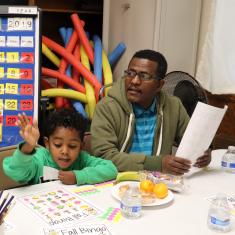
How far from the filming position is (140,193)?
1.26 m

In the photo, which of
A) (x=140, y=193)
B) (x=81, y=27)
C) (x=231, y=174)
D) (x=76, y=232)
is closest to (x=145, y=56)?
(x=231, y=174)

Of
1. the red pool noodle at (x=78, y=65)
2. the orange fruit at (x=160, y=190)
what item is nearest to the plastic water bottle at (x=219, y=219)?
the orange fruit at (x=160, y=190)

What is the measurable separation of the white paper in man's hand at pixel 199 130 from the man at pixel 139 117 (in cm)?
15

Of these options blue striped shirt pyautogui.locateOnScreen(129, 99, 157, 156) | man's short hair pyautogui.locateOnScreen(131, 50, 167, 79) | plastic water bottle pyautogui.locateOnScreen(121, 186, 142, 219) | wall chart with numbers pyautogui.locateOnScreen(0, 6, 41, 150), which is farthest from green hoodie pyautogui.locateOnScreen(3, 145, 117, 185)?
wall chart with numbers pyautogui.locateOnScreen(0, 6, 41, 150)

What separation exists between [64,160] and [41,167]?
9 centimetres

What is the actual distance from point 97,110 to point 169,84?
1.06 m

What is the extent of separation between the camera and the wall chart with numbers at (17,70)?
7.86ft

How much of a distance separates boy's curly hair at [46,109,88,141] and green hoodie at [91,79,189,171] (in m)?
0.17

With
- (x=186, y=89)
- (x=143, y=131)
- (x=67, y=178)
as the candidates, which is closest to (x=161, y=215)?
(x=67, y=178)

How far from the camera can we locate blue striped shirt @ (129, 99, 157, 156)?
74.1 inches

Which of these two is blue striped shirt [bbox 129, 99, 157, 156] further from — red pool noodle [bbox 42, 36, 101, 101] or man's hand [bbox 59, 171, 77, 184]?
red pool noodle [bbox 42, 36, 101, 101]

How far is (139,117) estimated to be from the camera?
190 centimetres

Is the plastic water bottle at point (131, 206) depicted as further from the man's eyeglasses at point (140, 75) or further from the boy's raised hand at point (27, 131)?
the man's eyeglasses at point (140, 75)

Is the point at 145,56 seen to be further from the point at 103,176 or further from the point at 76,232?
the point at 76,232
